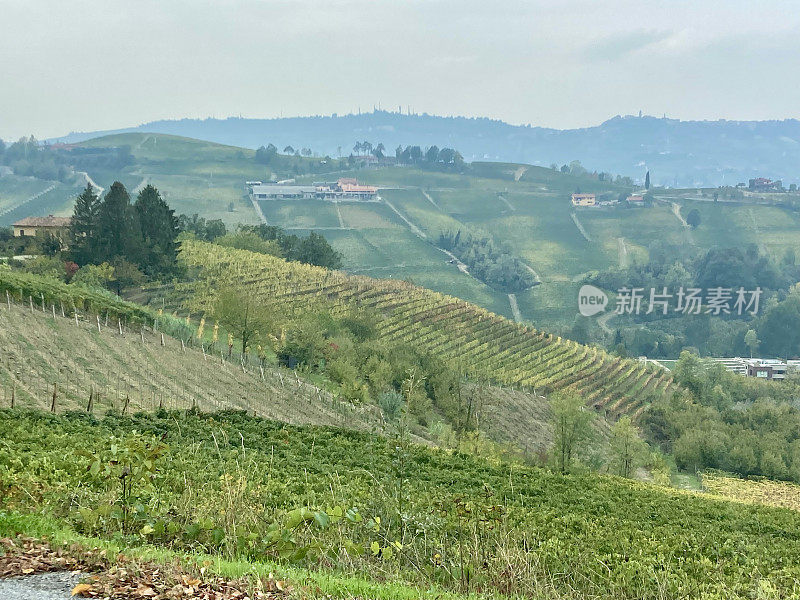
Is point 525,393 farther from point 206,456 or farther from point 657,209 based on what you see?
point 657,209

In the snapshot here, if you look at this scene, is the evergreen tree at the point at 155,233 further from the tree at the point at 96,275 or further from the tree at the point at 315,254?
the tree at the point at 315,254

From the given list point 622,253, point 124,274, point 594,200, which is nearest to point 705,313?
point 622,253

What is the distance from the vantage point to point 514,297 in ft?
371

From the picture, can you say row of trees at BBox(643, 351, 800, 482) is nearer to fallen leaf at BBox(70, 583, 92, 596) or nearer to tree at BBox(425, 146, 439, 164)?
fallen leaf at BBox(70, 583, 92, 596)

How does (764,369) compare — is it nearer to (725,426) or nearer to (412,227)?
(725,426)

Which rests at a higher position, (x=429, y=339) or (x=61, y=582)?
(x=61, y=582)

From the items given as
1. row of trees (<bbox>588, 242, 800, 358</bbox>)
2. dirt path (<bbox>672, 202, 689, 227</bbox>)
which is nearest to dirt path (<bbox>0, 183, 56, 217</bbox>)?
row of trees (<bbox>588, 242, 800, 358</bbox>)

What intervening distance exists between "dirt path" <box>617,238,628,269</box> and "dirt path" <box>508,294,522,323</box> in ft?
99.3

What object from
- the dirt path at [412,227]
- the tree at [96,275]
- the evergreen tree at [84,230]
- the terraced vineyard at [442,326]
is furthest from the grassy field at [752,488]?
the dirt path at [412,227]

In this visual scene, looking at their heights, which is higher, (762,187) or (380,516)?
(762,187)

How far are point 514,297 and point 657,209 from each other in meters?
65.8

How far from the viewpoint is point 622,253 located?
14150 cm

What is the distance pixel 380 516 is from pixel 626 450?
2910 cm

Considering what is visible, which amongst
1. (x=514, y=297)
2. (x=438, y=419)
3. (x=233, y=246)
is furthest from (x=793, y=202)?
(x=438, y=419)
